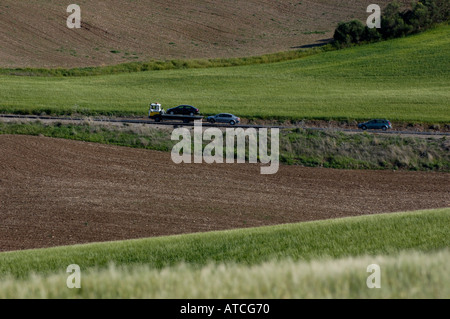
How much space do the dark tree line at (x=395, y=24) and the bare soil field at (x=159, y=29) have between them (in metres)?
4.31

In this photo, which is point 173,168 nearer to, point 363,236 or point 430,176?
point 430,176

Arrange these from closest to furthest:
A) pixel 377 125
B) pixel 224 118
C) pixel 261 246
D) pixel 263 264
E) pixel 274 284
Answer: pixel 274 284, pixel 263 264, pixel 261 246, pixel 377 125, pixel 224 118

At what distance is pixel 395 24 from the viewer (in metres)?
81.2

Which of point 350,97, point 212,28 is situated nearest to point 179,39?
point 212,28

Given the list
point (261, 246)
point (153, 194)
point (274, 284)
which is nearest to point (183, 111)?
point (153, 194)

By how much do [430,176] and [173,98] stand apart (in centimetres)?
3008

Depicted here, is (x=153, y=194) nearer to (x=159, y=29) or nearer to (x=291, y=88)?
(x=291, y=88)

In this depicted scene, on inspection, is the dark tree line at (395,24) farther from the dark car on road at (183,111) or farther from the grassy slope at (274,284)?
the grassy slope at (274,284)

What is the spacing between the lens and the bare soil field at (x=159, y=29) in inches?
2904

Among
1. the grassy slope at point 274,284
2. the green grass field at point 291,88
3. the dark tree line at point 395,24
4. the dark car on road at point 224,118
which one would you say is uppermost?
the dark tree line at point 395,24

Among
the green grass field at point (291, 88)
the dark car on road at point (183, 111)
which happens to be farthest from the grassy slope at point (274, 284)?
the green grass field at point (291, 88)

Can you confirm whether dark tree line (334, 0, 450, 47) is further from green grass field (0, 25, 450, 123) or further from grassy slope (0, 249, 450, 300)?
grassy slope (0, 249, 450, 300)

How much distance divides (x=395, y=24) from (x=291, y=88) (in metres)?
29.1

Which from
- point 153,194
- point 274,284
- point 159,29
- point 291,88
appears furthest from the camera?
point 159,29
